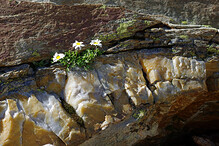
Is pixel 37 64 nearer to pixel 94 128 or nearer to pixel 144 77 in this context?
pixel 94 128

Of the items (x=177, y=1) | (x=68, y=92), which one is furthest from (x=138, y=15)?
(x=68, y=92)

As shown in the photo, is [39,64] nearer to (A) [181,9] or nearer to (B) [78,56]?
(B) [78,56]

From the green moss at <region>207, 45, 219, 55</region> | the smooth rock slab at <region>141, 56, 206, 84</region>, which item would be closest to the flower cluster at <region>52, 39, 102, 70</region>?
the smooth rock slab at <region>141, 56, 206, 84</region>

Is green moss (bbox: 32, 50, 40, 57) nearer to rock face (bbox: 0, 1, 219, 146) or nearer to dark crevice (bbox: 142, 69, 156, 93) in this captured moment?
rock face (bbox: 0, 1, 219, 146)

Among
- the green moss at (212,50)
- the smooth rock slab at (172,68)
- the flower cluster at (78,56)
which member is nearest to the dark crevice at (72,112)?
the flower cluster at (78,56)

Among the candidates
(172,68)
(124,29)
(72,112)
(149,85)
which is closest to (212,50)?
(172,68)

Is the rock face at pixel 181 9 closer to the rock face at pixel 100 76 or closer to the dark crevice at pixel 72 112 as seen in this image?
the rock face at pixel 100 76

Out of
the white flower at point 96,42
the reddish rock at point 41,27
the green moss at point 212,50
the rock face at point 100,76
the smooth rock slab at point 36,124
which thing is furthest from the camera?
the green moss at point 212,50
